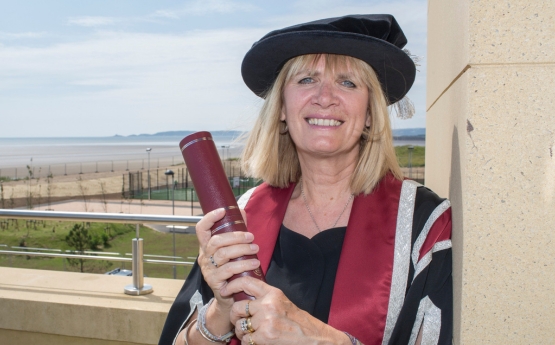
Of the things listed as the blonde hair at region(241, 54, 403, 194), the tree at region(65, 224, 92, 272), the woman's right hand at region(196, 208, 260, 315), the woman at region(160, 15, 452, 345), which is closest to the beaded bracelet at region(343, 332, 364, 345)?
the woman at region(160, 15, 452, 345)

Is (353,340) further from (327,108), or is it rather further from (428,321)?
(327,108)

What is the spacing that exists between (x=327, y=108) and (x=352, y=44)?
0.22 meters

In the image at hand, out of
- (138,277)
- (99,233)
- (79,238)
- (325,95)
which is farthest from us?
(99,233)

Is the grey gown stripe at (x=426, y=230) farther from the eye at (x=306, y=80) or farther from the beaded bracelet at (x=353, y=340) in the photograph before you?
the eye at (x=306, y=80)

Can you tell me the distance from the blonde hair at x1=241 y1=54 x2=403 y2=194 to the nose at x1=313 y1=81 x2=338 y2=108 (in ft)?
0.19

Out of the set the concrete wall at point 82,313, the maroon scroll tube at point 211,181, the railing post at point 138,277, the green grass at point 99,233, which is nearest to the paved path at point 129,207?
the green grass at point 99,233

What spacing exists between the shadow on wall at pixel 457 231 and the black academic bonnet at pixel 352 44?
0.35 meters

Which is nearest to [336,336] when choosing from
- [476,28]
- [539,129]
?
[539,129]

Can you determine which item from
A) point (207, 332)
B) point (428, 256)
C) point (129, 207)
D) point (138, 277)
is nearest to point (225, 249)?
point (207, 332)

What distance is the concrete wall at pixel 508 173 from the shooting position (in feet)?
4.02

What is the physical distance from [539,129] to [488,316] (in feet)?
1.51

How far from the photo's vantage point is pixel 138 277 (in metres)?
3.42

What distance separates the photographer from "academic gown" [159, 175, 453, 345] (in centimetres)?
151

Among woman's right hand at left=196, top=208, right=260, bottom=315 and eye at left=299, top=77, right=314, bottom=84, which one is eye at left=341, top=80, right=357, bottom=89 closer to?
eye at left=299, top=77, right=314, bottom=84
